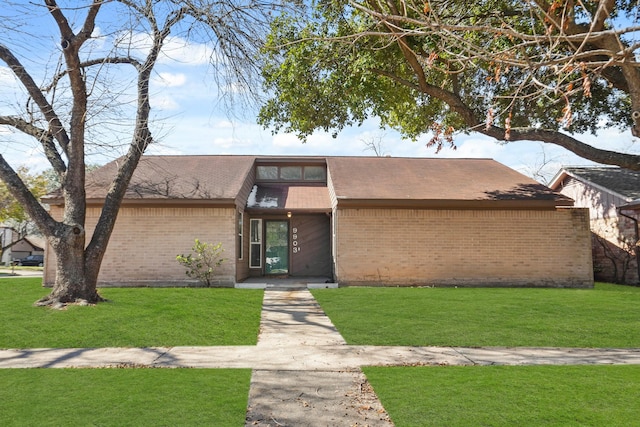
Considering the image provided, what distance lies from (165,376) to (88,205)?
11733mm

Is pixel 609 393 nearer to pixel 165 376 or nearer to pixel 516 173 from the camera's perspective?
pixel 165 376

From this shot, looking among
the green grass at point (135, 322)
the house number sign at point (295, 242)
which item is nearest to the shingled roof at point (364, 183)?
the house number sign at point (295, 242)

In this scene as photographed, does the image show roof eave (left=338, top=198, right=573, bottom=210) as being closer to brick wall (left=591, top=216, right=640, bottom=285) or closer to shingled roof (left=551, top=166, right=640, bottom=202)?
brick wall (left=591, top=216, right=640, bottom=285)

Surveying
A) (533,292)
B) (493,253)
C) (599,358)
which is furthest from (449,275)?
(599,358)

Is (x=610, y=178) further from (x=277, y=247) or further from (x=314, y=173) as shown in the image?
(x=277, y=247)

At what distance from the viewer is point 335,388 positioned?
195 inches

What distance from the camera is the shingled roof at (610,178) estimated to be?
698 inches

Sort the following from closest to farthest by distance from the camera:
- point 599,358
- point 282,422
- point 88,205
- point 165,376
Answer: point 282,422
point 165,376
point 599,358
point 88,205

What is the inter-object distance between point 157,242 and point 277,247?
5.21 metres

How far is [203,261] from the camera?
14.6 meters

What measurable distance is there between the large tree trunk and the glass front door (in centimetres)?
914

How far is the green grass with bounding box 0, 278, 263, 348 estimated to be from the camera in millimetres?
7223

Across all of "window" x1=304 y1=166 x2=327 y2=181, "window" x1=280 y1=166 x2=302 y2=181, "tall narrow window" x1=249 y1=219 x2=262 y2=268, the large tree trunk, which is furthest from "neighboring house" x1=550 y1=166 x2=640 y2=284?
the large tree trunk

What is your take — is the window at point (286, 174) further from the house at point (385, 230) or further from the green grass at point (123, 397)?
the green grass at point (123, 397)
